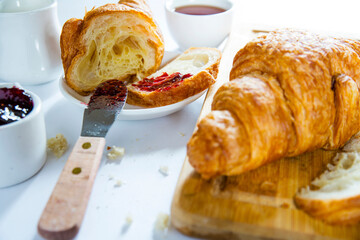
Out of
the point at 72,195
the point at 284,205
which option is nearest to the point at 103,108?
the point at 72,195

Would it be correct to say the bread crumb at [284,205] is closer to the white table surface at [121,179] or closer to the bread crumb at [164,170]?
the white table surface at [121,179]

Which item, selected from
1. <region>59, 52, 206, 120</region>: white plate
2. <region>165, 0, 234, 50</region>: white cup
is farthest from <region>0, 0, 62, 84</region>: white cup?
<region>165, 0, 234, 50</region>: white cup

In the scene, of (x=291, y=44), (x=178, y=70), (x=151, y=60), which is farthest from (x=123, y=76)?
(x=291, y=44)

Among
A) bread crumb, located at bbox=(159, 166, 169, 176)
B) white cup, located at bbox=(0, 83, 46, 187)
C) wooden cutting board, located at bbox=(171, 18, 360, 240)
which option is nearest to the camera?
wooden cutting board, located at bbox=(171, 18, 360, 240)

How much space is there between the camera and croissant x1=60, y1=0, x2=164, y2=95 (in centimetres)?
306

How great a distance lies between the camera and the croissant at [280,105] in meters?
2.02

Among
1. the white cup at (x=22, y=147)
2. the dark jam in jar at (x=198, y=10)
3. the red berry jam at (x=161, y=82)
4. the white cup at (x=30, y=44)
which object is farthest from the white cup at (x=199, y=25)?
the white cup at (x=22, y=147)

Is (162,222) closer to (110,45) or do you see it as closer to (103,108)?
(103,108)

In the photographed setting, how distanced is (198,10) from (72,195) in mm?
2808

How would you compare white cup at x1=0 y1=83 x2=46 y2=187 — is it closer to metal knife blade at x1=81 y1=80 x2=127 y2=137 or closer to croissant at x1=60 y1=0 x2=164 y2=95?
metal knife blade at x1=81 y1=80 x2=127 y2=137

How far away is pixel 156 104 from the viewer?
2.92 metres

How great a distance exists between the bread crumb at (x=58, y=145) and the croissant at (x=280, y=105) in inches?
40.8

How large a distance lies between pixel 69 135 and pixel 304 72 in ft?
5.56

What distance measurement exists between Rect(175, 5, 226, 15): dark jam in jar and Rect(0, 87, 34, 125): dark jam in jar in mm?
2193
